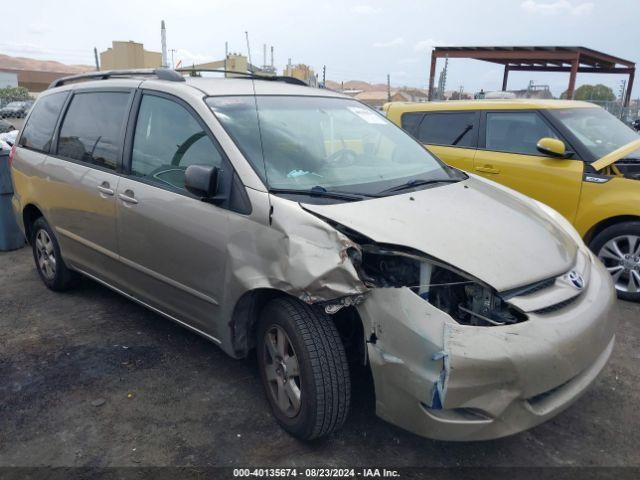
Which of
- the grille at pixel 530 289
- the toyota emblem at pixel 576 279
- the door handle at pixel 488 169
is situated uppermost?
the door handle at pixel 488 169

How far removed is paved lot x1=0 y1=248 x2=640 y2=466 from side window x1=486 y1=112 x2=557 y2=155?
6.88 ft

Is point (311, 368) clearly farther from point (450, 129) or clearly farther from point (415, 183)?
point (450, 129)

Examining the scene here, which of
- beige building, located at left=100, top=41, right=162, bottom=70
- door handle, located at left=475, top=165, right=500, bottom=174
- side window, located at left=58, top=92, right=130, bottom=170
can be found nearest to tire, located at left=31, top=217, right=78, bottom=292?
side window, located at left=58, top=92, right=130, bottom=170

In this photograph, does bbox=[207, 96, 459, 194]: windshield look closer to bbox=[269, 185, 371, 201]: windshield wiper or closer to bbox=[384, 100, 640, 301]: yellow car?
bbox=[269, 185, 371, 201]: windshield wiper

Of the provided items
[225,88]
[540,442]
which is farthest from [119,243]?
[540,442]

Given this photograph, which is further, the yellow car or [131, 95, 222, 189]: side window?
the yellow car

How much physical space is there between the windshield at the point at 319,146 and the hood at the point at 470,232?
10.4 inches

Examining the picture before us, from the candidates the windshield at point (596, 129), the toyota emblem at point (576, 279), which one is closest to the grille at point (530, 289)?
the toyota emblem at point (576, 279)

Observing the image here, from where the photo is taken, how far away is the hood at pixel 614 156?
4.62 meters

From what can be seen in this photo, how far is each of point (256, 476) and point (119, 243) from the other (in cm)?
184

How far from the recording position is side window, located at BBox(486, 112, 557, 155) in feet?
16.9

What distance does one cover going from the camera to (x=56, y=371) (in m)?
3.31

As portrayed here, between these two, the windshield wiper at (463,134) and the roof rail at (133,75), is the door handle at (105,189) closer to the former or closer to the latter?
the roof rail at (133,75)

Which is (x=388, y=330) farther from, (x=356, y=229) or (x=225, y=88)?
(x=225, y=88)
